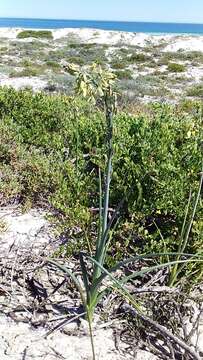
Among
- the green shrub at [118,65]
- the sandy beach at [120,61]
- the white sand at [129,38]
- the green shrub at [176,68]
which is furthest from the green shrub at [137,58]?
the white sand at [129,38]

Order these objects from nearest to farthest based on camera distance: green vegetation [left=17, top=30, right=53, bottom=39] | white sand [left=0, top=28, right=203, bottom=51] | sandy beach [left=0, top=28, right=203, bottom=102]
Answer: sandy beach [left=0, top=28, right=203, bottom=102] → white sand [left=0, top=28, right=203, bottom=51] → green vegetation [left=17, top=30, right=53, bottom=39]

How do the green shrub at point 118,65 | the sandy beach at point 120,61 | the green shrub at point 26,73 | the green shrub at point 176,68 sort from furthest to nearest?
the green shrub at point 118,65, the green shrub at point 176,68, the green shrub at point 26,73, the sandy beach at point 120,61

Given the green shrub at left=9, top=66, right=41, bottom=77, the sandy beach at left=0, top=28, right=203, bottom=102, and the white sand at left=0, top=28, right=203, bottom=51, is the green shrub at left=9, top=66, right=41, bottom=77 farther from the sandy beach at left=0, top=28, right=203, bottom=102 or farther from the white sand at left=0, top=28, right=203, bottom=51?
the white sand at left=0, top=28, right=203, bottom=51

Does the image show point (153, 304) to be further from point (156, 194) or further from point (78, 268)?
point (156, 194)

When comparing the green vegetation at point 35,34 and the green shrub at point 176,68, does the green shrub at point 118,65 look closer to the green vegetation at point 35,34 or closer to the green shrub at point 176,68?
the green shrub at point 176,68

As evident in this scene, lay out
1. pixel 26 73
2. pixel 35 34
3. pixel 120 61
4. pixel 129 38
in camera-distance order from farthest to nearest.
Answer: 1. pixel 35 34
2. pixel 129 38
3. pixel 120 61
4. pixel 26 73

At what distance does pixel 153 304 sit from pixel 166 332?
A: 1.13ft


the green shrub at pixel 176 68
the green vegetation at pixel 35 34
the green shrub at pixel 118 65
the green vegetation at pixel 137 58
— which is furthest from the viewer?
the green vegetation at pixel 35 34

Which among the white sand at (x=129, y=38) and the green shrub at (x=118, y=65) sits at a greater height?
the white sand at (x=129, y=38)

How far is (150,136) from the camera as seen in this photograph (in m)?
4.99

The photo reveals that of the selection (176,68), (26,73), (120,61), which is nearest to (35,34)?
(120,61)

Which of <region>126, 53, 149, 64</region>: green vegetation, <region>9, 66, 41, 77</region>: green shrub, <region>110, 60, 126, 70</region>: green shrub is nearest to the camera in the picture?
<region>9, 66, 41, 77</region>: green shrub

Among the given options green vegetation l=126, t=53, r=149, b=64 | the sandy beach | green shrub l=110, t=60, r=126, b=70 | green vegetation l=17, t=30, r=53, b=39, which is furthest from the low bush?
green vegetation l=17, t=30, r=53, b=39

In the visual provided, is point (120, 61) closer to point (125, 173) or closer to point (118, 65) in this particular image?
point (118, 65)
